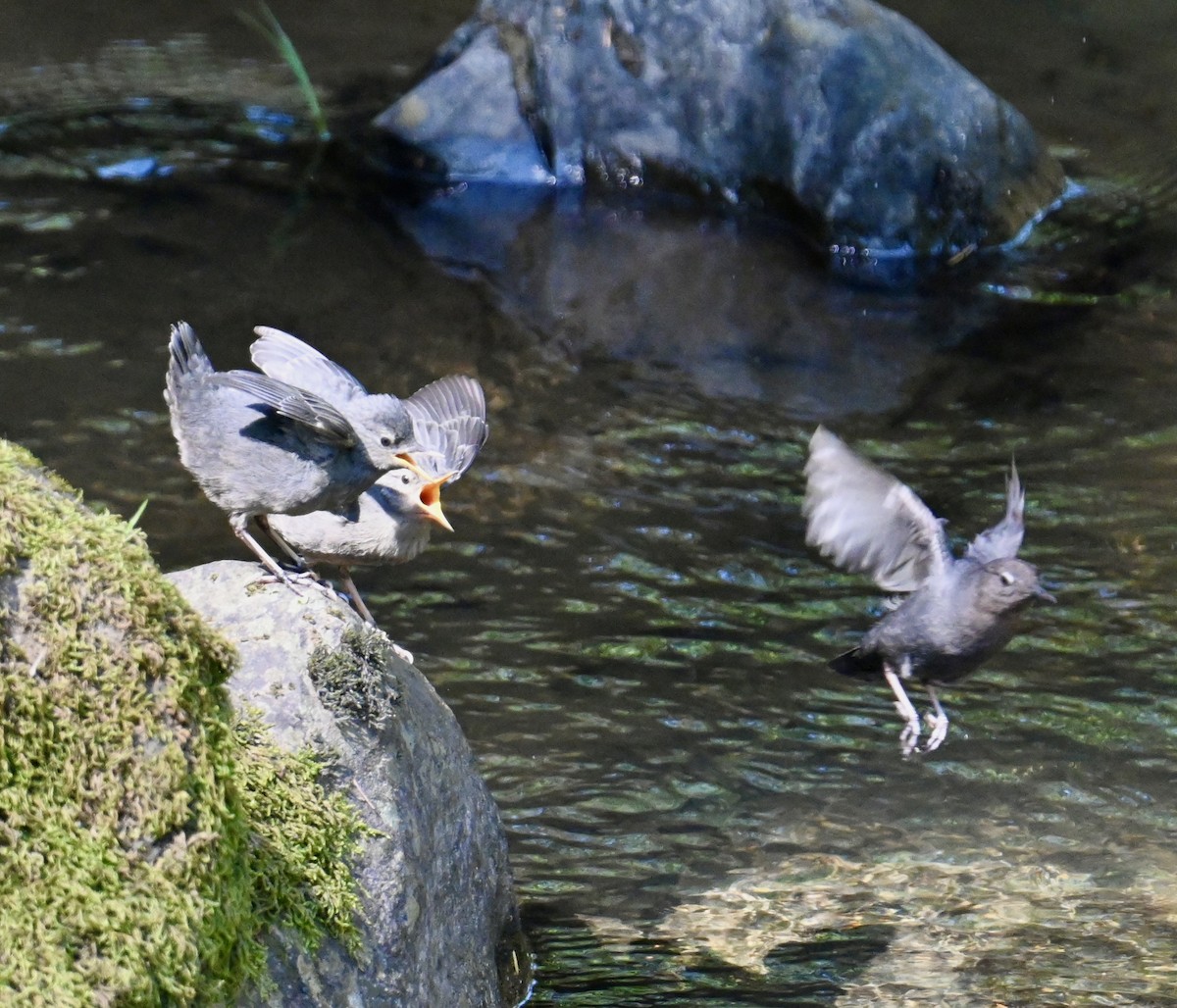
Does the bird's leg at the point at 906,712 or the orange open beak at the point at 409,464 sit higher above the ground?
the orange open beak at the point at 409,464

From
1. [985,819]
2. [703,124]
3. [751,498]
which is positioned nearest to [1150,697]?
[985,819]

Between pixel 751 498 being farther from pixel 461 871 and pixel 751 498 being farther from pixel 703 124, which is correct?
pixel 703 124

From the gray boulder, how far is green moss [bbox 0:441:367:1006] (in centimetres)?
41

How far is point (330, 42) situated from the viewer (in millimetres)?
14070

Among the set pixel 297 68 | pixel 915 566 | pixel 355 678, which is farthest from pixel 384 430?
pixel 297 68

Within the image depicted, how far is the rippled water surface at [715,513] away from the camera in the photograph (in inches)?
199

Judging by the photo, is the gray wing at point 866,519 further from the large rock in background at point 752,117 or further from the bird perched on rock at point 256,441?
the large rock in background at point 752,117

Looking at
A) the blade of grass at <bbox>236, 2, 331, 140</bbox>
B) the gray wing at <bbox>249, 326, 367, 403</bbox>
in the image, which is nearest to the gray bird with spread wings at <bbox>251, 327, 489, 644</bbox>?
the gray wing at <bbox>249, 326, 367, 403</bbox>

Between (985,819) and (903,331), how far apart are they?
471 cm

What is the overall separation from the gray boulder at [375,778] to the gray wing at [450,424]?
1285mm

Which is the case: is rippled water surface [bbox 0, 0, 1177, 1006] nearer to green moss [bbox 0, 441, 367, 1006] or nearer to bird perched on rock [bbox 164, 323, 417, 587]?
bird perched on rock [bbox 164, 323, 417, 587]

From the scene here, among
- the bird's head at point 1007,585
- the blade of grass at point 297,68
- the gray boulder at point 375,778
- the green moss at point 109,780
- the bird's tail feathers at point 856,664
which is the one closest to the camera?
the green moss at point 109,780

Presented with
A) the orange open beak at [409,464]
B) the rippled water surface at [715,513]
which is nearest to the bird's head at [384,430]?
the orange open beak at [409,464]

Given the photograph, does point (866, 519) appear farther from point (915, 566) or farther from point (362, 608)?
point (362, 608)
